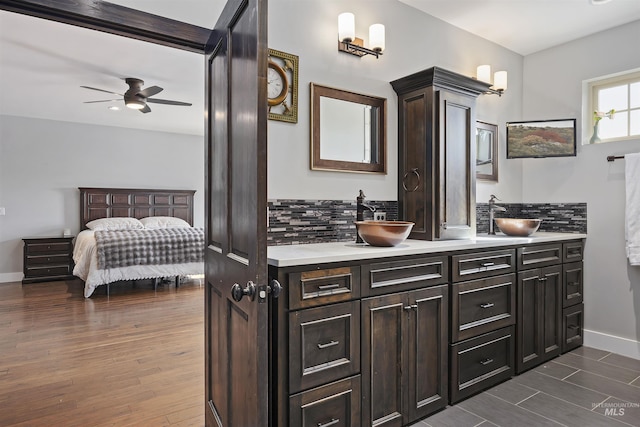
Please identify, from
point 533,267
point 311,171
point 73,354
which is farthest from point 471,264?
point 73,354

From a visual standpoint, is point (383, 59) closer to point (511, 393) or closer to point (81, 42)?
point (511, 393)

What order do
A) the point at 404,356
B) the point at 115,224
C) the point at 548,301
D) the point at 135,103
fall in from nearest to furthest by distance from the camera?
the point at 404,356 → the point at 548,301 → the point at 135,103 → the point at 115,224

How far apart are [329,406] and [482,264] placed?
1287 mm

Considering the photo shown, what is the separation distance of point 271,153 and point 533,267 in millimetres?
2010

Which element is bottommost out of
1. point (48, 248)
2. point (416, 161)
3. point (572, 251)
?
point (48, 248)

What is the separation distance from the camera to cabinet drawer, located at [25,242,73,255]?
5.73 meters

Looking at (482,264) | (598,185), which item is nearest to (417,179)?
(482,264)

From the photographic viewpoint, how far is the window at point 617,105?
10.2 ft

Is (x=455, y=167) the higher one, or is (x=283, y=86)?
(x=283, y=86)

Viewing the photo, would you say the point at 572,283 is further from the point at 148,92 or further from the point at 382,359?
the point at 148,92

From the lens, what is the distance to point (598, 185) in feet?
10.5

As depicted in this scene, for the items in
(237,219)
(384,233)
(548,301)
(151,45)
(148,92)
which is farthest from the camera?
(148,92)

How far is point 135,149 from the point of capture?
6.91 metres

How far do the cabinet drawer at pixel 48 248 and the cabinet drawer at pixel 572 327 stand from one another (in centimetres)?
668
